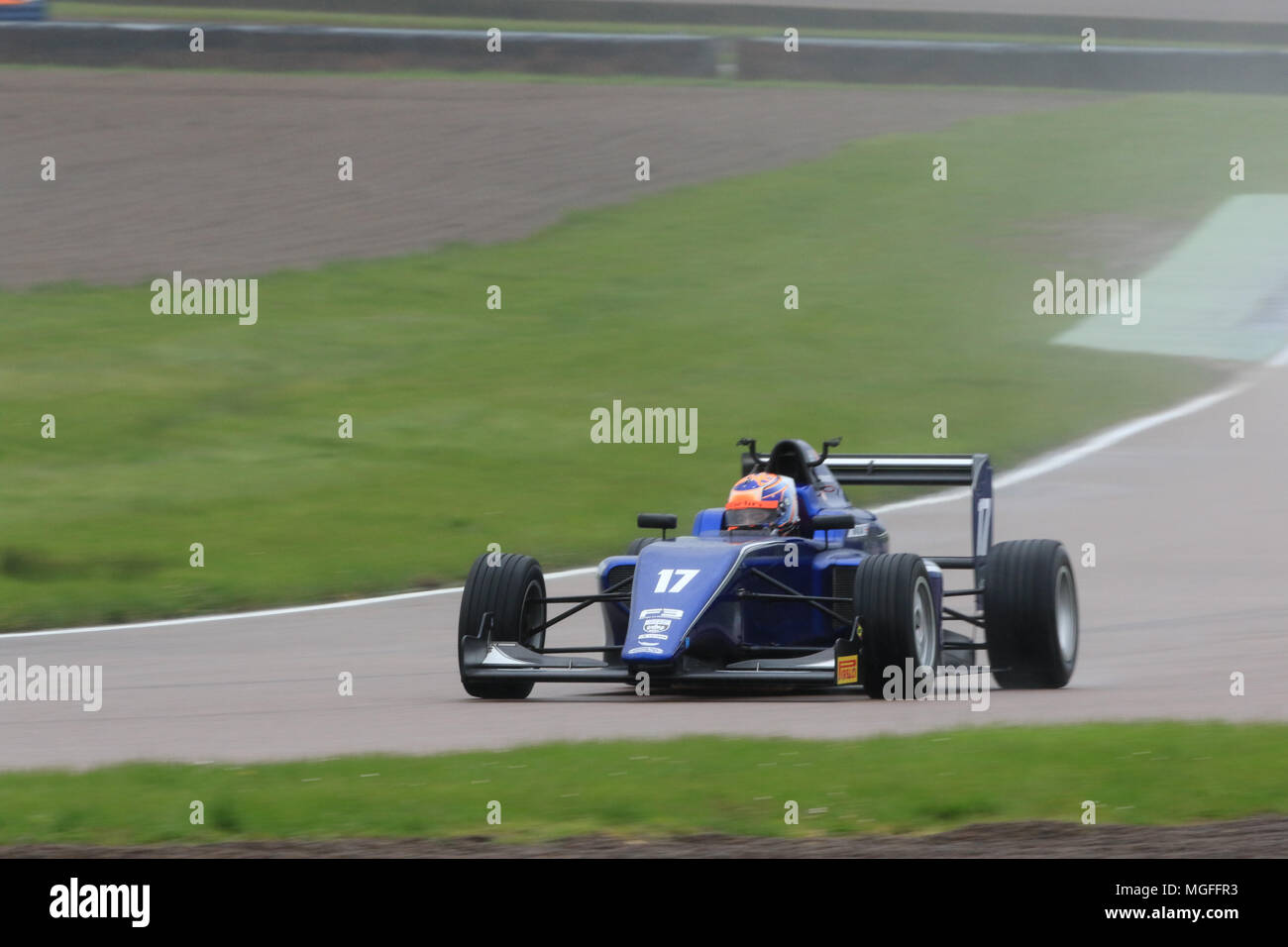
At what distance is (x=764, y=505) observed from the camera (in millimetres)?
12000

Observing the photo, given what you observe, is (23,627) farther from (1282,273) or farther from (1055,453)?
(1282,273)

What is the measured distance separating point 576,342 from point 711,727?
1810 cm

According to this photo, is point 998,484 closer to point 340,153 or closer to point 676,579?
point 676,579

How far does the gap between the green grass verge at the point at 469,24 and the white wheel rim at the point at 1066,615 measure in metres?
31.0

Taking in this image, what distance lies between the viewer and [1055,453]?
74.4 feet

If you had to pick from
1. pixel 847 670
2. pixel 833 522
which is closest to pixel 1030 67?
pixel 833 522

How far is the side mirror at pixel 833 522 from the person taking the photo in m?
12.0

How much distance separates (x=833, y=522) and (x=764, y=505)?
1.47ft

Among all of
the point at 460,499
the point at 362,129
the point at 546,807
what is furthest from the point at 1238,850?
the point at 362,129

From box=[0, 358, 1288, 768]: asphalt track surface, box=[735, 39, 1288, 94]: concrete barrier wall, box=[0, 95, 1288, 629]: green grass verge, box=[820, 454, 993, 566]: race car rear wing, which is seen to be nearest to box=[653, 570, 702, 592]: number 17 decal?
box=[0, 358, 1288, 768]: asphalt track surface

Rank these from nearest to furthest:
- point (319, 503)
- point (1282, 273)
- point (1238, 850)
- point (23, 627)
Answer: point (1238, 850) → point (23, 627) → point (319, 503) → point (1282, 273)

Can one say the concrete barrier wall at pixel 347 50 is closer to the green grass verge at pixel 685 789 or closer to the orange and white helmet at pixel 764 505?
the orange and white helmet at pixel 764 505

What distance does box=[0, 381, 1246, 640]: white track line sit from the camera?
50.5 feet

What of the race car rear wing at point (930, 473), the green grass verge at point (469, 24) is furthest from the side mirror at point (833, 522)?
the green grass verge at point (469, 24)
